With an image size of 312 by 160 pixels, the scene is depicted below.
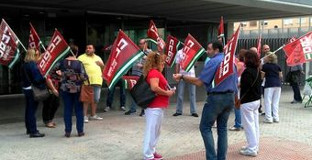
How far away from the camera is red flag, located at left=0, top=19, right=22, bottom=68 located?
25.6ft

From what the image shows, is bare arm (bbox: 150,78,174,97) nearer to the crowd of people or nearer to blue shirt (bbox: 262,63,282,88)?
the crowd of people

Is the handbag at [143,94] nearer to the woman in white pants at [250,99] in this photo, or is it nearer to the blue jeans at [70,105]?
the woman in white pants at [250,99]

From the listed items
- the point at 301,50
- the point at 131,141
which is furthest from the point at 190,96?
the point at 131,141

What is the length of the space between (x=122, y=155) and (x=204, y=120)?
1.59 m

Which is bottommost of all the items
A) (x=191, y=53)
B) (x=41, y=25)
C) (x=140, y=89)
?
(x=140, y=89)

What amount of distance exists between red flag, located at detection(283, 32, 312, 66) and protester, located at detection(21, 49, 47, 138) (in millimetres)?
5274

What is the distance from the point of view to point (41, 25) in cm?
1324

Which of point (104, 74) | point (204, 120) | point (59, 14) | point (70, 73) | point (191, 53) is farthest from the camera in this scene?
point (59, 14)

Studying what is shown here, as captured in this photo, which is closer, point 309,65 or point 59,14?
point 59,14

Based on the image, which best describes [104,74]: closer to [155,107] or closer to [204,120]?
[155,107]

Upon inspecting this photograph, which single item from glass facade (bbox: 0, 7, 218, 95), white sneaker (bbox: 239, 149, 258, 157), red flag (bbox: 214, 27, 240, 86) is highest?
glass facade (bbox: 0, 7, 218, 95)

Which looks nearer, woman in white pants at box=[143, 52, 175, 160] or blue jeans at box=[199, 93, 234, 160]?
blue jeans at box=[199, 93, 234, 160]

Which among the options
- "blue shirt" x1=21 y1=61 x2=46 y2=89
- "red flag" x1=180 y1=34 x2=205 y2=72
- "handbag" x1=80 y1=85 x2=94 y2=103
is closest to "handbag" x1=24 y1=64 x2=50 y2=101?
"blue shirt" x1=21 y1=61 x2=46 y2=89

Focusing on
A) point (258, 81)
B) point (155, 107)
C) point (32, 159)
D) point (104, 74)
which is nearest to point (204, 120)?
point (155, 107)
